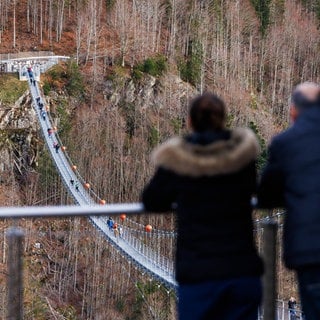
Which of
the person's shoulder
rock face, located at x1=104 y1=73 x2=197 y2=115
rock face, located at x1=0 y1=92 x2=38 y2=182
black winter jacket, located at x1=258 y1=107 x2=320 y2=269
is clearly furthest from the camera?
rock face, located at x1=104 y1=73 x2=197 y2=115

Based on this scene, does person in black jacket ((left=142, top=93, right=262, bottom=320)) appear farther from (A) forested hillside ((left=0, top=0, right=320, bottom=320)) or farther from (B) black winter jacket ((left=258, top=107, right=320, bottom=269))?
(A) forested hillside ((left=0, top=0, right=320, bottom=320))

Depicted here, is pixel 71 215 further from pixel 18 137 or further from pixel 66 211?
pixel 18 137

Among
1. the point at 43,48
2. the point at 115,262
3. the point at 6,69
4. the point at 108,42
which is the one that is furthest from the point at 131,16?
the point at 115,262

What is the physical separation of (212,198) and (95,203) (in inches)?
970

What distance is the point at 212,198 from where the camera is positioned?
2.26 metres

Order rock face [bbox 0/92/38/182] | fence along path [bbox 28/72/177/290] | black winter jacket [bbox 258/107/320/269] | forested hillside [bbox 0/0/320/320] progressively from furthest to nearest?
rock face [bbox 0/92/38/182], forested hillside [bbox 0/0/320/320], fence along path [bbox 28/72/177/290], black winter jacket [bbox 258/107/320/269]

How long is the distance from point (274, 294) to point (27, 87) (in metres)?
29.0

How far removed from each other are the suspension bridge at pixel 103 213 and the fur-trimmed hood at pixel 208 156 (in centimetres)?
30

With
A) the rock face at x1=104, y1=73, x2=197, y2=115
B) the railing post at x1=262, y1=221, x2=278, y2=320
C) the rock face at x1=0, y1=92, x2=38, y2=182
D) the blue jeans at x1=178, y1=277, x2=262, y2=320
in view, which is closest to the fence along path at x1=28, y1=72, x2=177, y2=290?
the rock face at x1=0, y1=92, x2=38, y2=182

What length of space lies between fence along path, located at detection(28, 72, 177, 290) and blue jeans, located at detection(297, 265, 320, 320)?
39.3ft

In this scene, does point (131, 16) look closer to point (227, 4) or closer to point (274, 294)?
point (227, 4)

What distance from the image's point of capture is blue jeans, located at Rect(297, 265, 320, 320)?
2180 millimetres

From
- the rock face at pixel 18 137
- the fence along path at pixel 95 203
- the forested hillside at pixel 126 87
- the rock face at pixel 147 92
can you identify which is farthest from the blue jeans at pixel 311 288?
the rock face at pixel 147 92

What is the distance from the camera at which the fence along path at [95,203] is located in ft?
58.9
